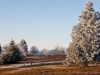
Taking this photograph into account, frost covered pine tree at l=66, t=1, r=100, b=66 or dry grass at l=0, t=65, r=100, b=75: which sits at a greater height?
frost covered pine tree at l=66, t=1, r=100, b=66

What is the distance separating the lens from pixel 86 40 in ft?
190

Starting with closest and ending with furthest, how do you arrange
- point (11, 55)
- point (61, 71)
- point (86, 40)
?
point (61, 71), point (86, 40), point (11, 55)

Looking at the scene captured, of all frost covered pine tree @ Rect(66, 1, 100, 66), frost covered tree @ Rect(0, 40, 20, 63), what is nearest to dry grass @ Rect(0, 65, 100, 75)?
frost covered pine tree @ Rect(66, 1, 100, 66)

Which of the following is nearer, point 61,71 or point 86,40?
point 61,71

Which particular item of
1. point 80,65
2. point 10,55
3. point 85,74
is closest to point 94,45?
point 80,65

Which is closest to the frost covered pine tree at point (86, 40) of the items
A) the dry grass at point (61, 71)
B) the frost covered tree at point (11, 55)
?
the dry grass at point (61, 71)

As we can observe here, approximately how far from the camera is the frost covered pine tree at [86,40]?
55906mm

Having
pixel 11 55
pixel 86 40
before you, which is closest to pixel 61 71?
pixel 86 40

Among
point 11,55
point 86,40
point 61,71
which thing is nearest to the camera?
point 61,71

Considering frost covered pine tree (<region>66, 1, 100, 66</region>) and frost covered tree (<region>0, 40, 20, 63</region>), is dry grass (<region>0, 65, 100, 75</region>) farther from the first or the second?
frost covered tree (<region>0, 40, 20, 63</region>)

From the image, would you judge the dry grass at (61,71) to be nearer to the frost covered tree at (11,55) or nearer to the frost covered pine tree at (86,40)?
the frost covered pine tree at (86,40)

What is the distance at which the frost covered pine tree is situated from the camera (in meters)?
55.9

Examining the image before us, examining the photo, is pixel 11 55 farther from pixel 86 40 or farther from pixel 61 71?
pixel 61 71

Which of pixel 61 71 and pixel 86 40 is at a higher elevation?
pixel 86 40
